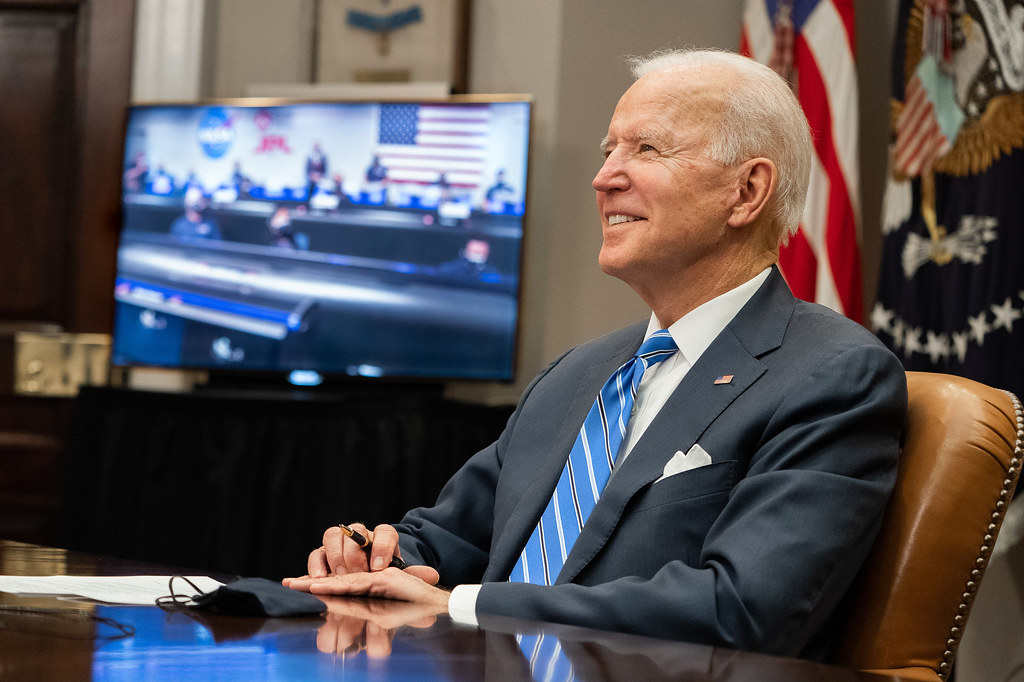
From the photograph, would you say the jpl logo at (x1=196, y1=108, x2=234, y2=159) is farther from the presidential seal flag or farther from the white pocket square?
the white pocket square

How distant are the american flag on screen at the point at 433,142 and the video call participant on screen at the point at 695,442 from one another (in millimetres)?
1515

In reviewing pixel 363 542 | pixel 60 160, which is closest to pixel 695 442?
pixel 363 542

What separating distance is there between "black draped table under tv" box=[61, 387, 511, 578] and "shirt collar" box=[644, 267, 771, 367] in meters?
1.45

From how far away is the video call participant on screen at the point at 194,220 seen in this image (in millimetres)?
3490

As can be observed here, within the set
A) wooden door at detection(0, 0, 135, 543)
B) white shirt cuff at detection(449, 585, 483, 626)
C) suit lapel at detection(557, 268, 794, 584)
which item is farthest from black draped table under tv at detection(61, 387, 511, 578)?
white shirt cuff at detection(449, 585, 483, 626)

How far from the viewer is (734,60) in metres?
1.61

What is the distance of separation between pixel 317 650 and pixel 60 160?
3327 mm

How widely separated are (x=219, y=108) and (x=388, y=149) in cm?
63

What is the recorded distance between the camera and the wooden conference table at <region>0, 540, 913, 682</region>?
2.51ft

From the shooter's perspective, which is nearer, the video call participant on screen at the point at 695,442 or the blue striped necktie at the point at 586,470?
the video call participant on screen at the point at 695,442

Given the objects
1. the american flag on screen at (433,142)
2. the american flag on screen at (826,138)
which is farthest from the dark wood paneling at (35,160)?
the american flag on screen at (826,138)

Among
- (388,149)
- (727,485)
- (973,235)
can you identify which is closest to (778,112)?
(727,485)

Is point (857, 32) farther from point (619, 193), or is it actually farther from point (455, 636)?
point (455, 636)

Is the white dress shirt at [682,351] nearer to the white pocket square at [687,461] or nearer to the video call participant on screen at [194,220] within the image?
the white pocket square at [687,461]
